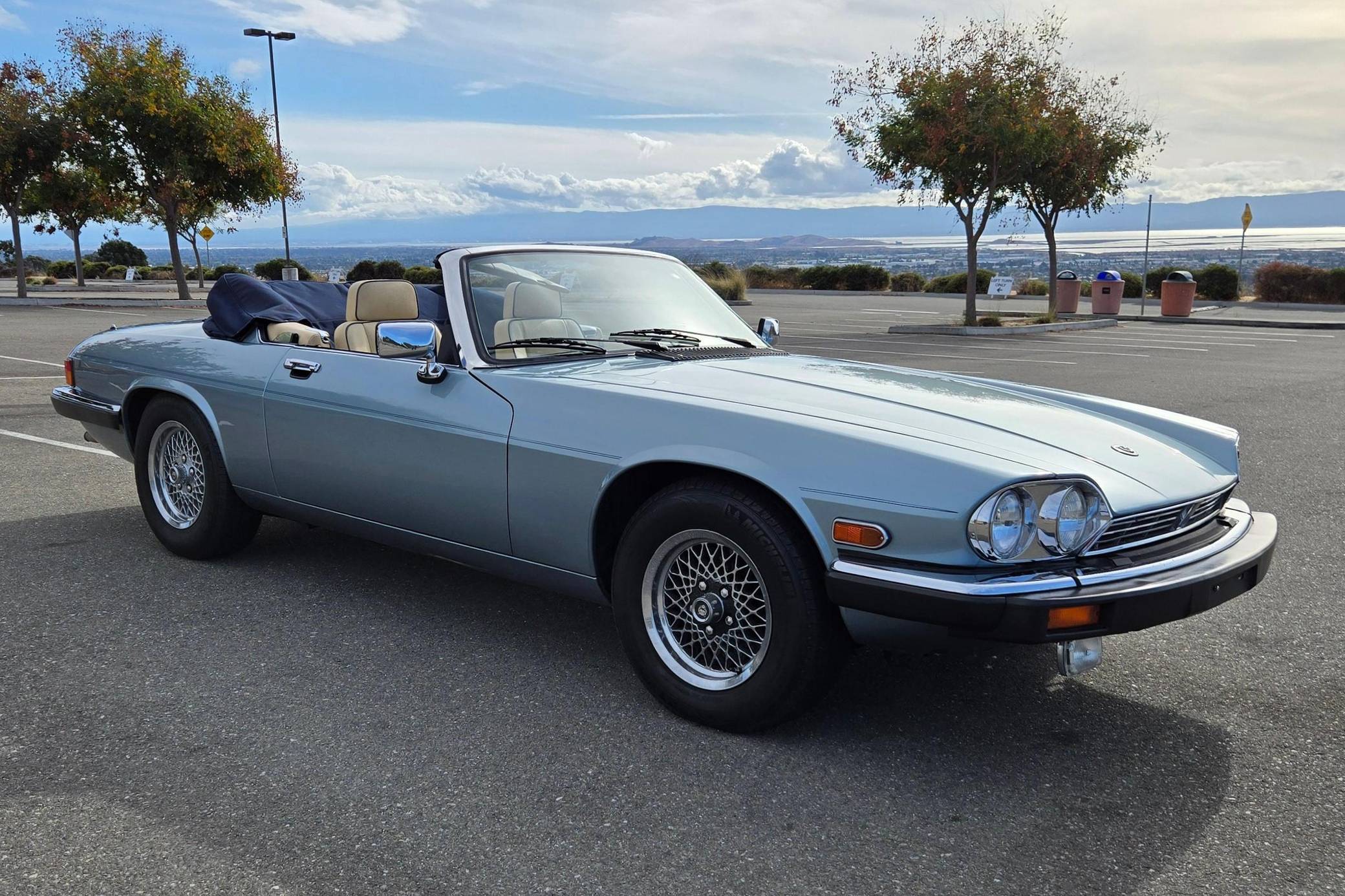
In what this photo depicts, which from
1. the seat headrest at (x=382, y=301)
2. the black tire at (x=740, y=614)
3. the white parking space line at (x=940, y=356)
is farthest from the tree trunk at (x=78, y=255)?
the black tire at (x=740, y=614)

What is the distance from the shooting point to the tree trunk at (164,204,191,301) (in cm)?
3044

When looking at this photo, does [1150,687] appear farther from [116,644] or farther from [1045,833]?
[116,644]

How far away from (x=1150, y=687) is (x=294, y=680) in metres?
2.82

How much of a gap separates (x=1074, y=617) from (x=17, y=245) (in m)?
35.0

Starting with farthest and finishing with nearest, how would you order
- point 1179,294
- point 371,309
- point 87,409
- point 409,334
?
point 1179,294 → point 87,409 → point 371,309 → point 409,334

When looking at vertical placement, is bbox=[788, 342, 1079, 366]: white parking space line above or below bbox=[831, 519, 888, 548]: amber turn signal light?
below

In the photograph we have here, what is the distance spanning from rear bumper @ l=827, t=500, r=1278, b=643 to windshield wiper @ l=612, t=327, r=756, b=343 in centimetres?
158

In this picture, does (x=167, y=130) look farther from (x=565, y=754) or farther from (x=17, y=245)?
(x=565, y=754)

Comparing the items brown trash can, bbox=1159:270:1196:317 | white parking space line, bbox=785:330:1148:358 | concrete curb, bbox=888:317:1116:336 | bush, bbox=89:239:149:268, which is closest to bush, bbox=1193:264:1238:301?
brown trash can, bbox=1159:270:1196:317

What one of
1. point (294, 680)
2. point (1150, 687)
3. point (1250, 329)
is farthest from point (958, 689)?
point (1250, 329)

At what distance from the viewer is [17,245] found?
3095 centimetres

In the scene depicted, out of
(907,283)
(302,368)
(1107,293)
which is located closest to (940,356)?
(1107,293)

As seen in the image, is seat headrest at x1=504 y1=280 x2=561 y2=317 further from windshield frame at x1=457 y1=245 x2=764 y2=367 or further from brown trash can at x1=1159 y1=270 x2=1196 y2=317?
brown trash can at x1=1159 y1=270 x2=1196 y2=317

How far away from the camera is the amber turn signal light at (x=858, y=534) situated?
2.77 metres
